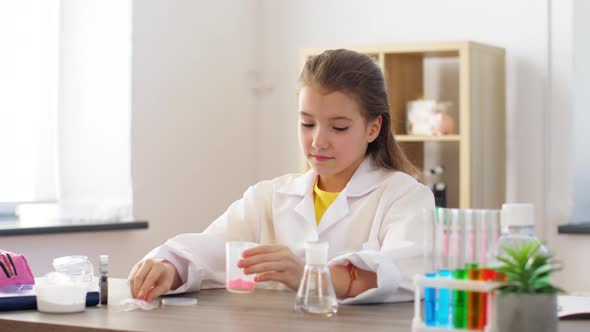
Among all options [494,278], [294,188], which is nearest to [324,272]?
[494,278]

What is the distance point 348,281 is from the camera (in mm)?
1812

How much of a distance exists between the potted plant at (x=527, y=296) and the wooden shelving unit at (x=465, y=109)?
8.36ft

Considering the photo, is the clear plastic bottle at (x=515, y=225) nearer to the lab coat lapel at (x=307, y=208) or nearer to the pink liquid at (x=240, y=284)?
the pink liquid at (x=240, y=284)

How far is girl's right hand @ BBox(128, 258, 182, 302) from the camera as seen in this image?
188 centimetres

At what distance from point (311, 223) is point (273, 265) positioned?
1.48 feet

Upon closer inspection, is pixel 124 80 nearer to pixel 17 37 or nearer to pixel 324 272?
pixel 17 37

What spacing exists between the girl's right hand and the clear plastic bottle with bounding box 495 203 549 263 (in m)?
0.81

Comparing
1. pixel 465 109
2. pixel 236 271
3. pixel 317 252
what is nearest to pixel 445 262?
pixel 317 252

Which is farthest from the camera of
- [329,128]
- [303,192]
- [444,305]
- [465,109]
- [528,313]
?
[465,109]

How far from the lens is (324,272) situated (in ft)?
5.23

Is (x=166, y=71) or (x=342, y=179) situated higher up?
(x=166, y=71)

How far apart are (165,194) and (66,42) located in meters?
0.79

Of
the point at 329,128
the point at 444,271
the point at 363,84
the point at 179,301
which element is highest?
the point at 363,84

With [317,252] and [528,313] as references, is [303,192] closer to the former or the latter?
[317,252]
